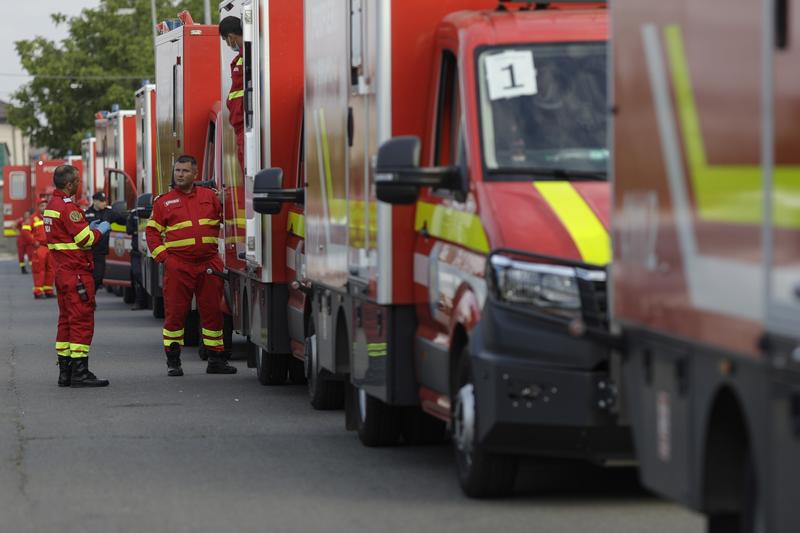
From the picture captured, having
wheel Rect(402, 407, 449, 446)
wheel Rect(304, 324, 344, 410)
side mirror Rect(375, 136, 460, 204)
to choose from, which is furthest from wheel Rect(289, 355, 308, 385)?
side mirror Rect(375, 136, 460, 204)

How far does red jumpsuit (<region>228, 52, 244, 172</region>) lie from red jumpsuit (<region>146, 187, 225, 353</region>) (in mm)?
606

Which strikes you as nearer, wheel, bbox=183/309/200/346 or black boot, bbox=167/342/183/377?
black boot, bbox=167/342/183/377

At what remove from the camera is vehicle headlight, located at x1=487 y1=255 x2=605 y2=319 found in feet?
28.6

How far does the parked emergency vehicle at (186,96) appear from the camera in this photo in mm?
20156

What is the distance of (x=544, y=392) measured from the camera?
8.69 m

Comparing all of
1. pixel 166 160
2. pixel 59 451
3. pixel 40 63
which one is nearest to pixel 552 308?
pixel 59 451

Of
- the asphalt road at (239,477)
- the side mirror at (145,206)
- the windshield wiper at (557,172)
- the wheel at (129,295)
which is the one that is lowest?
the wheel at (129,295)

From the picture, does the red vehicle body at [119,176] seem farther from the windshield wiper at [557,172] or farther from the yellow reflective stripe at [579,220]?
the yellow reflective stripe at [579,220]

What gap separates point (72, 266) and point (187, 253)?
50.2 inches

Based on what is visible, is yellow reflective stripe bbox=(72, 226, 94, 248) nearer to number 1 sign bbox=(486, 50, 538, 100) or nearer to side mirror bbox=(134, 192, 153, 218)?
side mirror bbox=(134, 192, 153, 218)

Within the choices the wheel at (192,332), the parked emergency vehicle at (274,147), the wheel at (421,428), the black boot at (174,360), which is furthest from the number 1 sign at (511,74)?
the wheel at (192,332)

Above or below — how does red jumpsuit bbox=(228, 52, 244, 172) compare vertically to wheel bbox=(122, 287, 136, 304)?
above

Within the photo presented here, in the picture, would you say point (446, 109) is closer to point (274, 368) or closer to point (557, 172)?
point (557, 172)

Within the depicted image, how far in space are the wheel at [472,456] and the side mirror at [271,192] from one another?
15.5 ft
